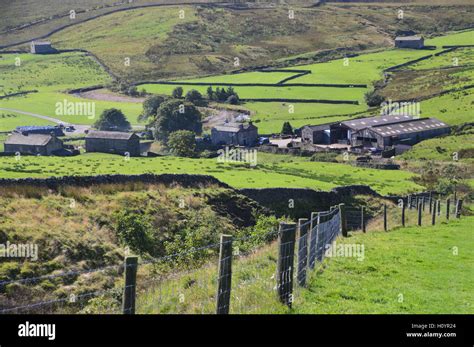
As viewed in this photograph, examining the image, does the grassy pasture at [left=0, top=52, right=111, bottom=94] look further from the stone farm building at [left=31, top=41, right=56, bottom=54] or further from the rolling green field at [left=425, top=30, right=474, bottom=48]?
the rolling green field at [left=425, top=30, right=474, bottom=48]

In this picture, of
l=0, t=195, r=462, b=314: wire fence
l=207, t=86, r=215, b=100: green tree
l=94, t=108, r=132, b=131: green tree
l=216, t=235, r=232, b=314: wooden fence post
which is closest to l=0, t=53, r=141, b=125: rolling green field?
l=94, t=108, r=132, b=131: green tree

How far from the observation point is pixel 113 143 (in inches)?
3740

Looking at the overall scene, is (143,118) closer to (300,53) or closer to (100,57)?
(100,57)

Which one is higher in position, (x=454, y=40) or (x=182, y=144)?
(x=454, y=40)

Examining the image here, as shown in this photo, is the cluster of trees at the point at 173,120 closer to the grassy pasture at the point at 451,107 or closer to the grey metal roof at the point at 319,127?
the grey metal roof at the point at 319,127

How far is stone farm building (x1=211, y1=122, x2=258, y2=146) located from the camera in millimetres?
105238

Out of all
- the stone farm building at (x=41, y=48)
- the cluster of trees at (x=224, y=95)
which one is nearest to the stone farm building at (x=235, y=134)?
the cluster of trees at (x=224, y=95)

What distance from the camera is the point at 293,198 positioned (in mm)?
54812

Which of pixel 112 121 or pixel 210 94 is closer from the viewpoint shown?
pixel 112 121

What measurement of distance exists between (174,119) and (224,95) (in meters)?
27.9

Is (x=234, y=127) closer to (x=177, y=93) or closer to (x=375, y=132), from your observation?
(x=375, y=132)

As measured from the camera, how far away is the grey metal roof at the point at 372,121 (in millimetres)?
105250

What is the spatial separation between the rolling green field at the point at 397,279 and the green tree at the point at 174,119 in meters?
82.0

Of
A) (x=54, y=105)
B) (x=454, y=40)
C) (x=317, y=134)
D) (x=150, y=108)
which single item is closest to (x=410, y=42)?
(x=454, y=40)
